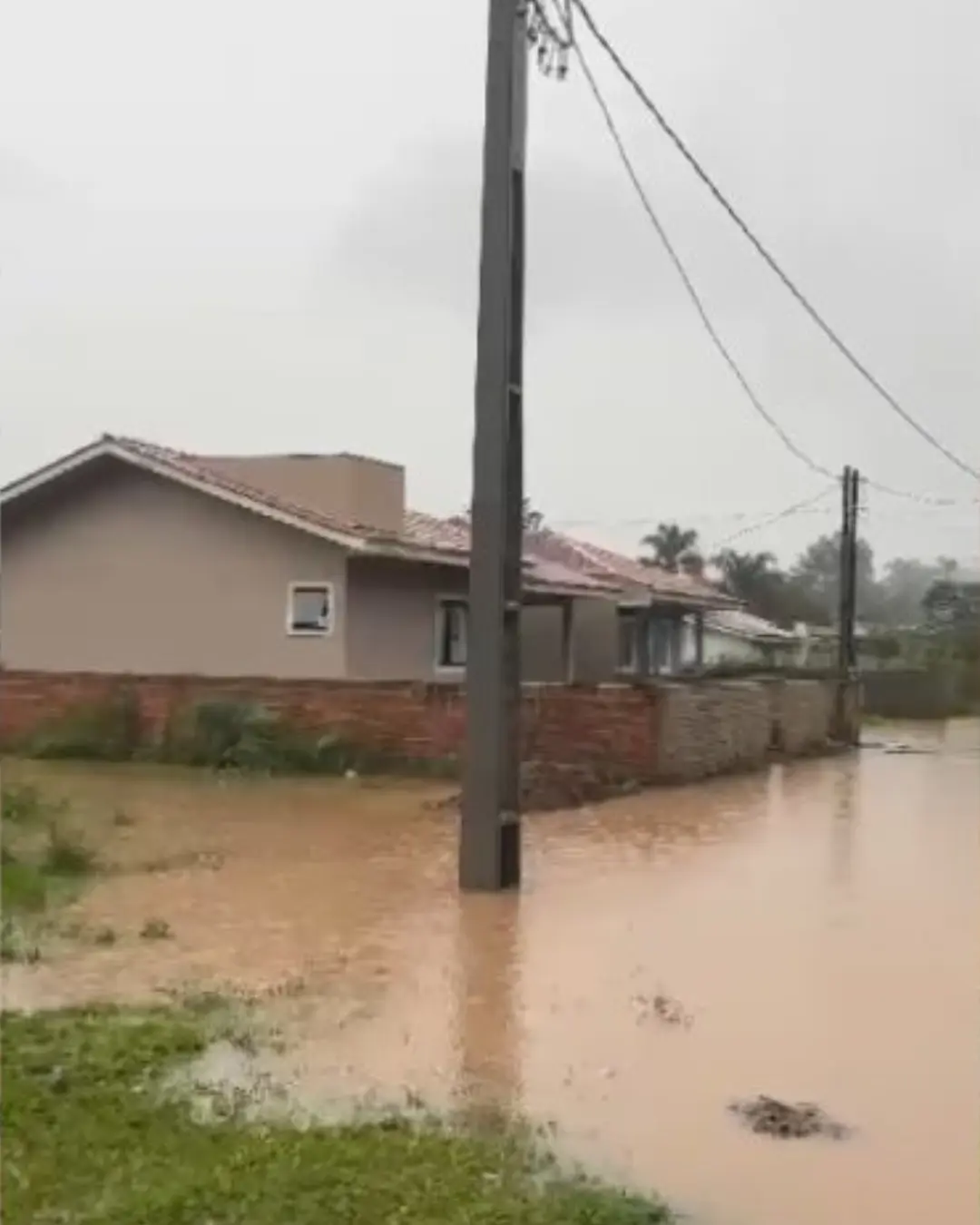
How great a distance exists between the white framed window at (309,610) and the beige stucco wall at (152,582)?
0.30ft

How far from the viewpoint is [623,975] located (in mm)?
9250

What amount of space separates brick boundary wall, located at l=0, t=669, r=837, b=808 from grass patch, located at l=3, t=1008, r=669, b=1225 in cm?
1296

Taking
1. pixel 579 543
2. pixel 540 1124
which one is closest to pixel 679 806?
pixel 540 1124

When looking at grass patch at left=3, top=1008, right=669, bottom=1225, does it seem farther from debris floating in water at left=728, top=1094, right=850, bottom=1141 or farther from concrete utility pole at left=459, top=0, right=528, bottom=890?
concrete utility pole at left=459, top=0, right=528, bottom=890

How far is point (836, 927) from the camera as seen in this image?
11.0 meters

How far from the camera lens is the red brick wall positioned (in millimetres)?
20297

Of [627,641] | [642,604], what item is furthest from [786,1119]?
[627,641]

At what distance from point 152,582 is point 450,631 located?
427 cm

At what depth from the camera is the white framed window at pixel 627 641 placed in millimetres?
36969

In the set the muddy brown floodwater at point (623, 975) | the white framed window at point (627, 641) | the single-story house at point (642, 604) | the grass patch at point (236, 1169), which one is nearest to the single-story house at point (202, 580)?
the muddy brown floodwater at point (623, 975)

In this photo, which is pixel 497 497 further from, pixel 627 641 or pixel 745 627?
pixel 745 627

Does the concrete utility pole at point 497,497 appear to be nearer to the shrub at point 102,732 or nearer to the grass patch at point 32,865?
the grass patch at point 32,865

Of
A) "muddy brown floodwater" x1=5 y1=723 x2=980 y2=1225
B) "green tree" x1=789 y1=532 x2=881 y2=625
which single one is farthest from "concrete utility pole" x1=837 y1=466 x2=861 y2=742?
"green tree" x1=789 y1=532 x2=881 y2=625

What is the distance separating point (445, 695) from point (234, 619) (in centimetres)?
437
